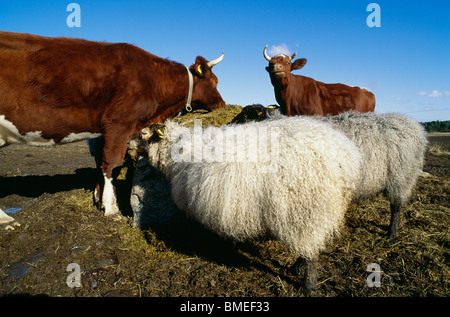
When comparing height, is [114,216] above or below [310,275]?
above

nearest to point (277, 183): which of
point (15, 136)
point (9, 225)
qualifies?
point (15, 136)

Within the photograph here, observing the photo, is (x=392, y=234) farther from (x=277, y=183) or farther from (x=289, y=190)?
(x=277, y=183)

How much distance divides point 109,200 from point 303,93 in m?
5.19

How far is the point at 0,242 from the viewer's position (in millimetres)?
3740

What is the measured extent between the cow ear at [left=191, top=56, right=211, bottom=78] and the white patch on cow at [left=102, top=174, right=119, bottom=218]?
114 inches

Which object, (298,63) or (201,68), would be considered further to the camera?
(298,63)

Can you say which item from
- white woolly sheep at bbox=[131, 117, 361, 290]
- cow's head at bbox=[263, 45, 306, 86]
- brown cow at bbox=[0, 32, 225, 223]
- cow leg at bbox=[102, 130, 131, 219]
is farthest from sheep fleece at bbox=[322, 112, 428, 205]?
cow leg at bbox=[102, 130, 131, 219]

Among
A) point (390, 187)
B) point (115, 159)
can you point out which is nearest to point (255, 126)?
point (390, 187)

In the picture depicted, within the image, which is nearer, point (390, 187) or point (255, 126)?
point (255, 126)

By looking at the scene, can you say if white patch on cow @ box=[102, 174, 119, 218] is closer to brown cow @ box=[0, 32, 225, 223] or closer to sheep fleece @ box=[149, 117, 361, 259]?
brown cow @ box=[0, 32, 225, 223]

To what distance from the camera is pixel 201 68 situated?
5258 mm

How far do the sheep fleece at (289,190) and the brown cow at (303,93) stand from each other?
3.08 m

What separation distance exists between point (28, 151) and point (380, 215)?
1464 centimetres

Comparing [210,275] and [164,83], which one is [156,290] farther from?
[164,83]
